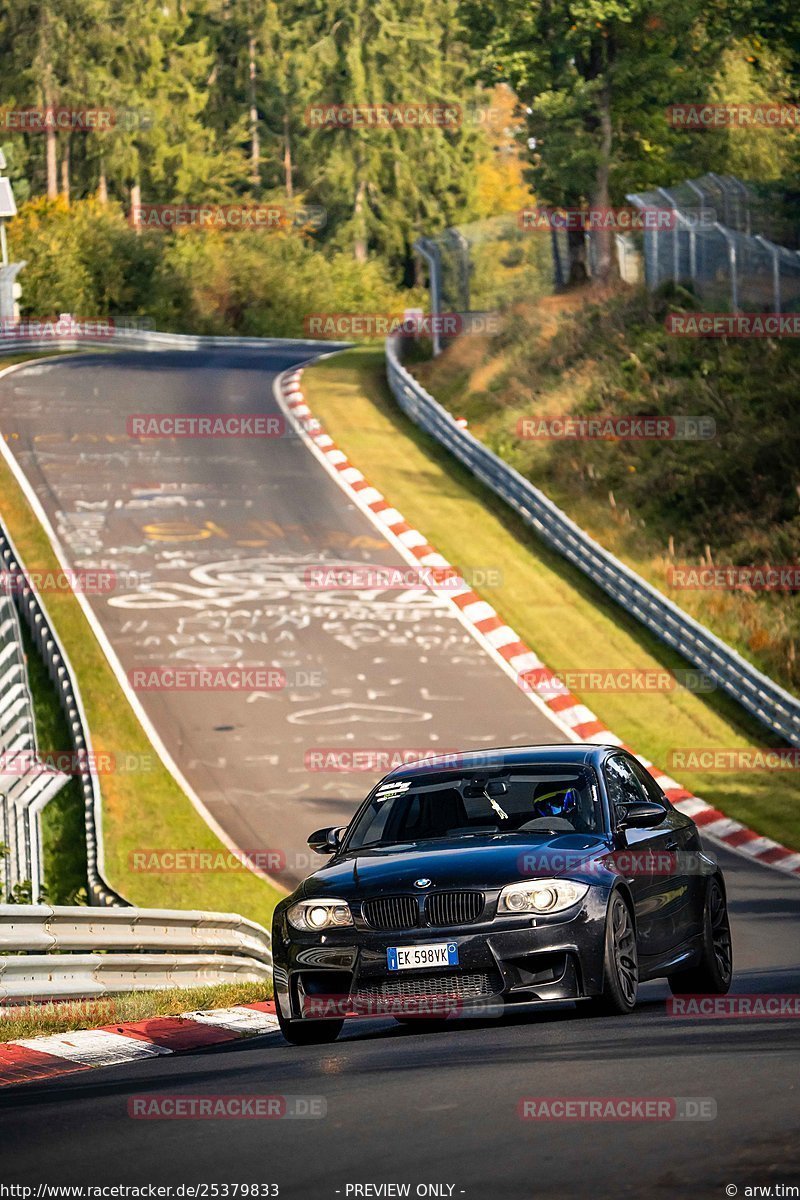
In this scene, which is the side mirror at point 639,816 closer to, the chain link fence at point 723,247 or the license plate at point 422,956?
the license plate at point 422,956

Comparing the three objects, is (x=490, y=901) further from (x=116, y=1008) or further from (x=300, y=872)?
(x=300, y=872)

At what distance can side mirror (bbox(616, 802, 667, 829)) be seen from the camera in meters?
10.1

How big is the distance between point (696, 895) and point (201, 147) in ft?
299

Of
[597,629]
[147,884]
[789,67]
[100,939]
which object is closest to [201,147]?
[789,67]

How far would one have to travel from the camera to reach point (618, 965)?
31.1ft

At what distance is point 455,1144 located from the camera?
6.27 metres

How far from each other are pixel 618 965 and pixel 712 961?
159 cm

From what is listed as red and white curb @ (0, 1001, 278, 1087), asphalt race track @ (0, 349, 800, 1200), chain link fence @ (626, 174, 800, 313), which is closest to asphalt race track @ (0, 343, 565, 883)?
asphalt race track @ (0, 349, 800, 1200)

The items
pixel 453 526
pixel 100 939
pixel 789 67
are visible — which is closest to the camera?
pixel 100 939

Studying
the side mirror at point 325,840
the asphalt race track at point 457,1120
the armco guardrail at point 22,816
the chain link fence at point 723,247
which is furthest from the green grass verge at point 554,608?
the asphalt race track at point 457,1120

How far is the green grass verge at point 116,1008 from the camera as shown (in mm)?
10141

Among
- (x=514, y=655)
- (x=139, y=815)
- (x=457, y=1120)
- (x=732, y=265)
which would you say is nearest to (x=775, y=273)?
(x=732, y=265)

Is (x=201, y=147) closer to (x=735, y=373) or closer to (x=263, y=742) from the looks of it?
(x=735, y=373)

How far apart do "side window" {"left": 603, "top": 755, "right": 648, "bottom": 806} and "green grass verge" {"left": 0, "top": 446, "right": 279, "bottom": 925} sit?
8.35 m
